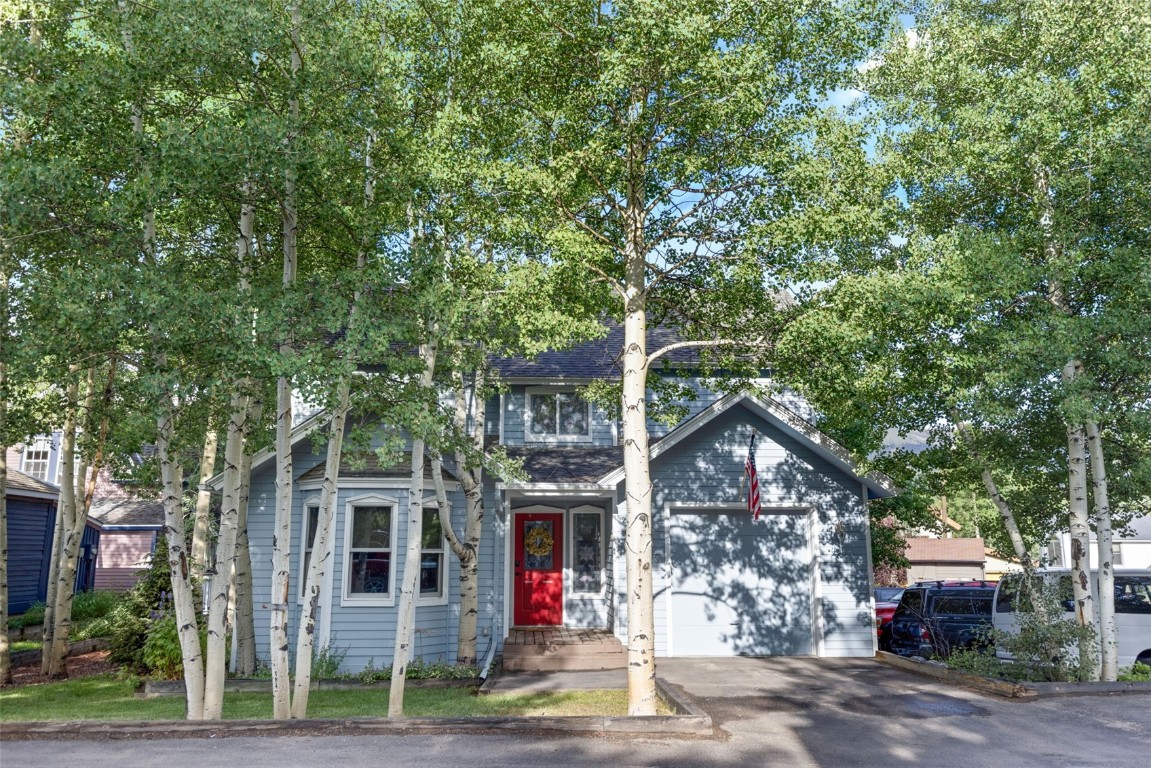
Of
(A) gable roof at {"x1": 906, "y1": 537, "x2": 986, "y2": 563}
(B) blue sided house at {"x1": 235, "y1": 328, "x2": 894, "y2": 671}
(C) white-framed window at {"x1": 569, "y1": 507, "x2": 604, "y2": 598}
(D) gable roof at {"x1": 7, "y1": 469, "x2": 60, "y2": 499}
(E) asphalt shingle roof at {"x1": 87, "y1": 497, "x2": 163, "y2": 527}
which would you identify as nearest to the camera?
(B) blue sided house at {"x1": 235, "y1": 328, "x2": 894, "y2": 671}

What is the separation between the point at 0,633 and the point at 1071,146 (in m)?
19.2

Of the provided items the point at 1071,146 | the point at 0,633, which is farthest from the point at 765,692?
the point at 0,633

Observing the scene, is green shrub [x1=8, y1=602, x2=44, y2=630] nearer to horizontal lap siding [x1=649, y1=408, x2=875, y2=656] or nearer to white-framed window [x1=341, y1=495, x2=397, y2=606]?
white-framed window [x1=341, y1=495, x2=397, y2=606]

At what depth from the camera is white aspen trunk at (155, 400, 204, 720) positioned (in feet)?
29.0

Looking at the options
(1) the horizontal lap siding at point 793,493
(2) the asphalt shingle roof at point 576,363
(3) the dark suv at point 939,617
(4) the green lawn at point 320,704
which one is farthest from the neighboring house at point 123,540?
(3) the dark suv at point 939,617

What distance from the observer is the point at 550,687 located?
37.7ft

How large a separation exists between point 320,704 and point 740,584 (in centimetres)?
817

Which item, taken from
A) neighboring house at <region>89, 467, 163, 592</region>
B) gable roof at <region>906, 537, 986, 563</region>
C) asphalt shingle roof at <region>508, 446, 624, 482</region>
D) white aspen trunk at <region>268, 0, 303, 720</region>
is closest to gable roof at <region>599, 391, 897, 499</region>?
asphalt shingle roof at <region>508, 446, 624, 482</region>

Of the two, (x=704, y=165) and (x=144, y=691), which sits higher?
(x=704, y=165)

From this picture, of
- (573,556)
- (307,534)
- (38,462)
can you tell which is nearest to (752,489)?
(573,556)

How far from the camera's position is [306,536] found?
45.0 ft

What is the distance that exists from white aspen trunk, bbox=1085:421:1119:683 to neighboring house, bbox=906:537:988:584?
108 ft

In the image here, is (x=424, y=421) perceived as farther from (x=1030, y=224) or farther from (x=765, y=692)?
(x=1030, y=224)

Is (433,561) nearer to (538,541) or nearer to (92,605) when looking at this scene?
(538,541)
